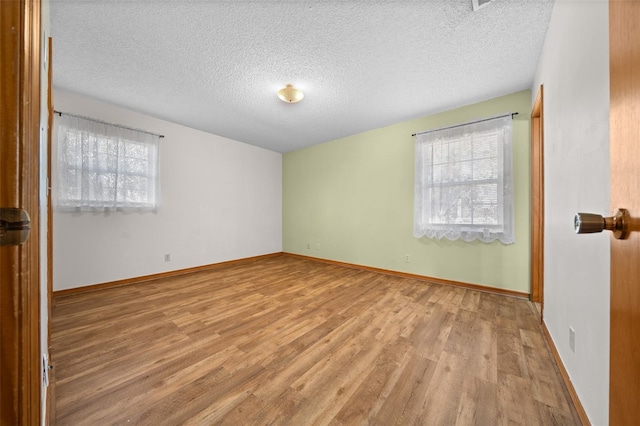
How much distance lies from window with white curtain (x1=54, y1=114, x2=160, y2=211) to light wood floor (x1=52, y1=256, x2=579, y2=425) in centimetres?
114

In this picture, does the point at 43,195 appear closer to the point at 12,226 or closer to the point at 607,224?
the point at 12,226

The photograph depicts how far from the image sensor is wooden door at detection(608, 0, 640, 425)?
39 cm

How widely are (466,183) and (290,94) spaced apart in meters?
2.37

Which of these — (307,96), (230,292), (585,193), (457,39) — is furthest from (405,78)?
(230,292)

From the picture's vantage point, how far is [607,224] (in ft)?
1.44

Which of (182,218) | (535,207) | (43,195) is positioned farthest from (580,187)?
(182,218)

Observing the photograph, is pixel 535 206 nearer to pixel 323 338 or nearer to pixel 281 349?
pixel 323 338

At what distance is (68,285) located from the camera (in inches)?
101

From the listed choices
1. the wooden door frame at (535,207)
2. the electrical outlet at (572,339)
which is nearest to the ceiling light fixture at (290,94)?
the wooden door frame at (535,207)

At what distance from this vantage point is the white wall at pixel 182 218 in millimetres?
2652

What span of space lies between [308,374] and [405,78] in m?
2.69

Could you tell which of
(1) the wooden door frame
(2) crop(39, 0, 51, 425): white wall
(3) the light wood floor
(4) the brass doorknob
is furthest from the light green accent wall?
(2) crop(39, 0, 51, 425): white wall

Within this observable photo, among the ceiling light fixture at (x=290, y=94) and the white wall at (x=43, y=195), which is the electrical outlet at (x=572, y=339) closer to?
the white wall at (x=43, y=195)

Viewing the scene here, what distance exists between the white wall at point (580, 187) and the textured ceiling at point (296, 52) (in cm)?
54
